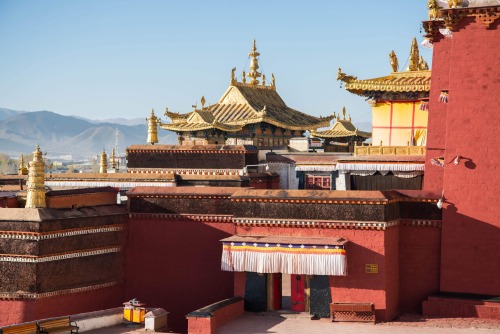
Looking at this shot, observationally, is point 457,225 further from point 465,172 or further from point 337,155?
point 337,155

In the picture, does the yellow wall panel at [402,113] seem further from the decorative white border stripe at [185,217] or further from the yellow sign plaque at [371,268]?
the yellow sign plaque at [371,268]

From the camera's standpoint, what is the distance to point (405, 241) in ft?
85.1

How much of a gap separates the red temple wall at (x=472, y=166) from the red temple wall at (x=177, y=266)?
700cm

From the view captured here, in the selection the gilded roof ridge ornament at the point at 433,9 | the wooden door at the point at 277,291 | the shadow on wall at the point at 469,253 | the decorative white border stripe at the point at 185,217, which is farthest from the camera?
the decorative white border stripe at the point at 185,217

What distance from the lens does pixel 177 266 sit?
2770cm

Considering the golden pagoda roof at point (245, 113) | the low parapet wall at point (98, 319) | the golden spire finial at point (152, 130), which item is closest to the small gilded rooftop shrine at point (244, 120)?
the golden pagoda roof at point (245, 113)

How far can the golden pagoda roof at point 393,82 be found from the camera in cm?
3325

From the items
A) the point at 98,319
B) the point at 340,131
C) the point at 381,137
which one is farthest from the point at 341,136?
the point at 98,319

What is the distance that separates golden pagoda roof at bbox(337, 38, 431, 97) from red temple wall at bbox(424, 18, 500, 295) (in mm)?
7725

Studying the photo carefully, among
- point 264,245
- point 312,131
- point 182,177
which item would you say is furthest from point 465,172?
point 312,131

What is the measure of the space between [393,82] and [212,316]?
14.5 meters

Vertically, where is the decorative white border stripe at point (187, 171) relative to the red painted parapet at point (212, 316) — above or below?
above

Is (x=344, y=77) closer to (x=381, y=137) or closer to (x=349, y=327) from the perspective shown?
(x=381, y=137)

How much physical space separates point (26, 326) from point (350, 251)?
366 inches
